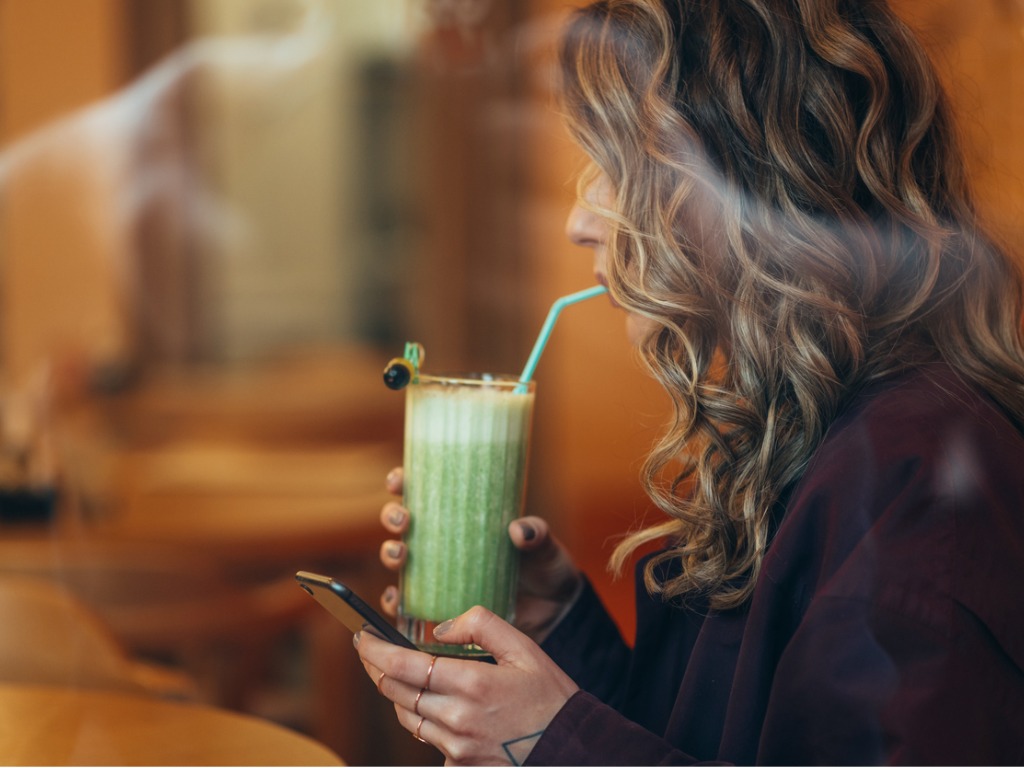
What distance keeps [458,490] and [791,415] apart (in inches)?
11.7

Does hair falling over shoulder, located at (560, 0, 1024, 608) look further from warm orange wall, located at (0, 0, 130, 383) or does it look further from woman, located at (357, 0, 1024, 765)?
warm orange wall, located at (0, 0, 130, 383)

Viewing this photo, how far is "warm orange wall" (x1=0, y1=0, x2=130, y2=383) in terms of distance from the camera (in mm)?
3488

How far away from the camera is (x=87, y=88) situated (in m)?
3.56

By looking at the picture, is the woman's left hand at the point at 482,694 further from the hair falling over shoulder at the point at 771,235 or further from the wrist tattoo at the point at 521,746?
the hair falling over shoulder at the point at 771,235

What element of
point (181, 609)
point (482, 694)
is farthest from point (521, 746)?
point (181, 609)

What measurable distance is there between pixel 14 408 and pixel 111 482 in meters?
0.27

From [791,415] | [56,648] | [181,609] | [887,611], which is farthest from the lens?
[181,609]

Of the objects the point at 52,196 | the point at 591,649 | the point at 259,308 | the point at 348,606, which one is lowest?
the point at 591,649

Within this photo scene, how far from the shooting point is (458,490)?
1041 mm

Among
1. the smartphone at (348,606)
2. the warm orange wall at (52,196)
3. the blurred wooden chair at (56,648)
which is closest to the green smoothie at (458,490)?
the smartphone at (348,606)

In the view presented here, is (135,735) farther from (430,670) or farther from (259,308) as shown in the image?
(259,308)

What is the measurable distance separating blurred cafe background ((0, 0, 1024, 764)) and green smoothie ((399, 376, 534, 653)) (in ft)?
1.09

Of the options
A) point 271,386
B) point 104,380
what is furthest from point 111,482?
point 271,386

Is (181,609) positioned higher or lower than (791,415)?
lower
